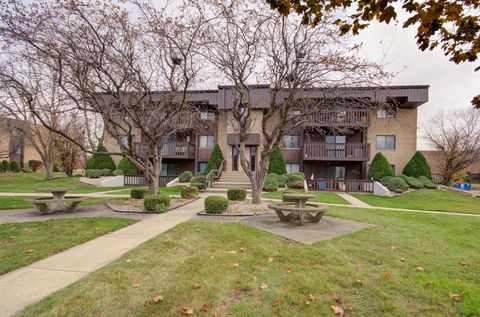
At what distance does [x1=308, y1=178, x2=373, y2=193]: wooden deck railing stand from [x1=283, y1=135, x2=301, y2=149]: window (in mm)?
4364

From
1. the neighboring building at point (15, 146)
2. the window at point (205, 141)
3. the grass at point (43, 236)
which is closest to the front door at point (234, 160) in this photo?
the window at point (205, 141)

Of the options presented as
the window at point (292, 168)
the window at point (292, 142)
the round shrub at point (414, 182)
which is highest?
the window at point (292, 142)

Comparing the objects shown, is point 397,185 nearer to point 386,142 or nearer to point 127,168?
point 386,142

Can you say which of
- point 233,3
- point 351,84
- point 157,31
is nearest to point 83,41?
point 157,31

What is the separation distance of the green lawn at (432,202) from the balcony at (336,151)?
15.9ft

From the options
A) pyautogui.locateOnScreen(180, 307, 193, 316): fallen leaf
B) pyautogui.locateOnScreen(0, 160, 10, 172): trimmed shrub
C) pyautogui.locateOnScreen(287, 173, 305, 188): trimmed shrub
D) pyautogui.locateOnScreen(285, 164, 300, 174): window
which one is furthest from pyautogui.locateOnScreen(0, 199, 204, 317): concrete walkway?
pyautogui.locateOnScreen(0, 160, 10, 172): trimmed shrub

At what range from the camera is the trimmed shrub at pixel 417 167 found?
21.6 meters

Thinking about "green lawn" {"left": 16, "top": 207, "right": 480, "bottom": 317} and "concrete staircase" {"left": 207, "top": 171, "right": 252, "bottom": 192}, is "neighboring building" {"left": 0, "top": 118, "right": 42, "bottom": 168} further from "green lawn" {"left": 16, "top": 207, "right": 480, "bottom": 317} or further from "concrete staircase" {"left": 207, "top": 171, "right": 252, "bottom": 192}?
"green lawn" {"left": 16, "top": 207, "right": 480, "bottom": 317}

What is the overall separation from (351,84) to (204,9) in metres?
6.16

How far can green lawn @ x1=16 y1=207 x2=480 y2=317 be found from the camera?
323cm

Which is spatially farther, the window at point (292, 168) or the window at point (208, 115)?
the window at point (208, 115)

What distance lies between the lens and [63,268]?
4.44m

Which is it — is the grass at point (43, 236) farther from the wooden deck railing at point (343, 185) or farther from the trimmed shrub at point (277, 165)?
the wooden deck railing at point (343, 185)

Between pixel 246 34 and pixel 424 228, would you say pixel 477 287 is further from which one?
pixel 246 34
